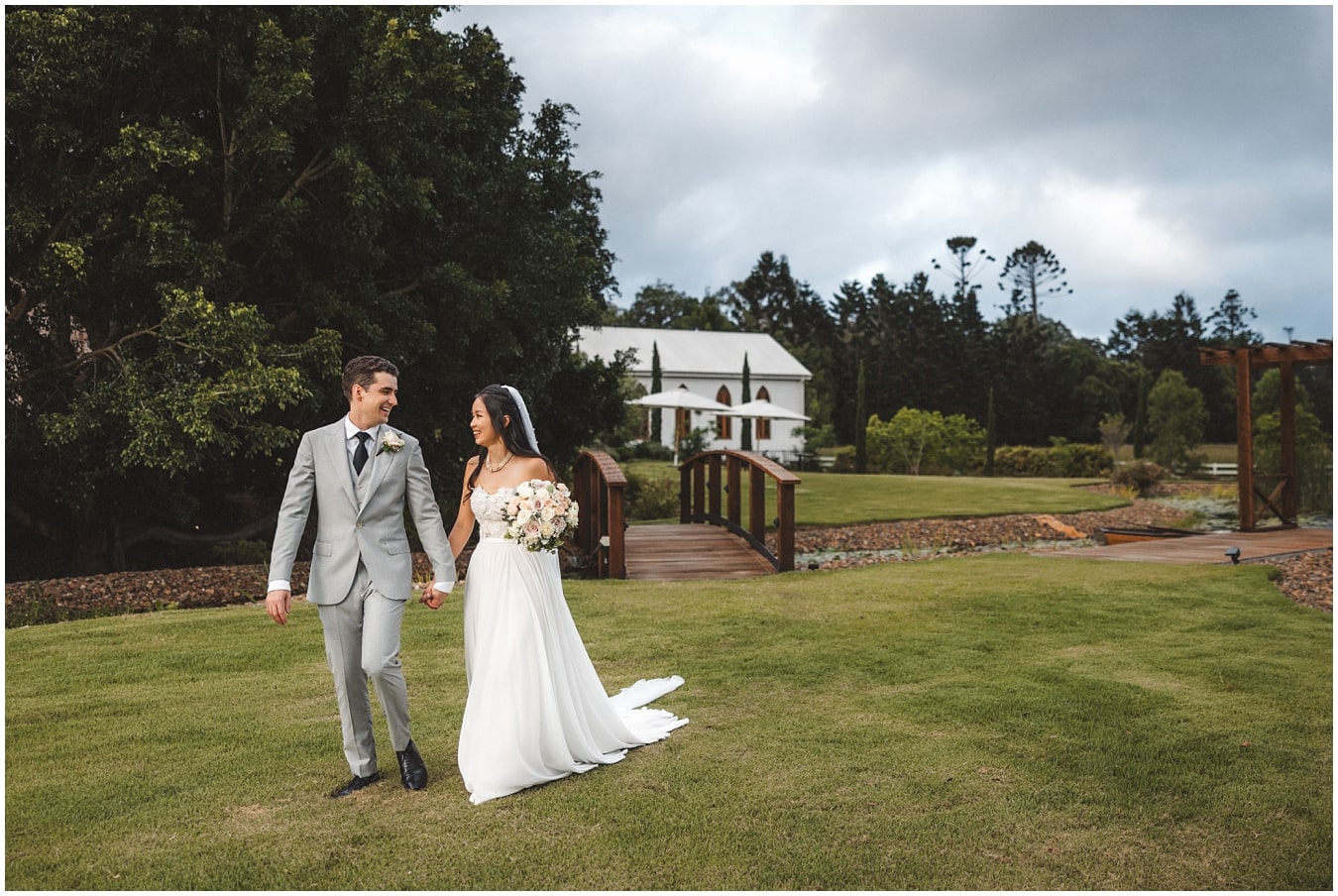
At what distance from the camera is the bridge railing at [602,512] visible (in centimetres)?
1058

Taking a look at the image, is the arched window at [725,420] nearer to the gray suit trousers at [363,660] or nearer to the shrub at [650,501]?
the shrub at [650,501]

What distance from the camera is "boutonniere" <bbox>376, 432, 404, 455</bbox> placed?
163 inches

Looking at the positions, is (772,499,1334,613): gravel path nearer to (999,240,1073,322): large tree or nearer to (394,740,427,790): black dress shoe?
(394,740,427,790): black dress shoe

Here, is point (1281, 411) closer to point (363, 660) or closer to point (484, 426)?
point (484, 426)

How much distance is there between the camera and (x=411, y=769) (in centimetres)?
425

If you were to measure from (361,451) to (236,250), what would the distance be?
400 inches

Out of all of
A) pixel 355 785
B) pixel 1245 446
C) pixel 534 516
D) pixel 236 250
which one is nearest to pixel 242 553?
pixel 236 250

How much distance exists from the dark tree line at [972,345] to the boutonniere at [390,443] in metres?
34.0

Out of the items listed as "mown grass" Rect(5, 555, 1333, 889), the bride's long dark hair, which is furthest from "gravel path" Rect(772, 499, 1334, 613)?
the bride's long dark hair

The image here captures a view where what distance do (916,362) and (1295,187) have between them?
24916mm

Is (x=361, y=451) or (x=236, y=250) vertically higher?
(x=236, y=250)

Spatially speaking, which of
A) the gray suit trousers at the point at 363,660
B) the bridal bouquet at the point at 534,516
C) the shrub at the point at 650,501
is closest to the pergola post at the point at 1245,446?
the shrub at the point at 650,501

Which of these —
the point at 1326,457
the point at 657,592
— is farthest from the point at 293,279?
the point at 1326,457

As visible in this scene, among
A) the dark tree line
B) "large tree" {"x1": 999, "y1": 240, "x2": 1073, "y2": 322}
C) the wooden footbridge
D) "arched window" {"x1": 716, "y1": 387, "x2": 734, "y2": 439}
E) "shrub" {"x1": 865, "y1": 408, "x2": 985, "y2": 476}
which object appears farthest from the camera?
"large tree" {"x1": 999, "y1": 240, "x2": 1073, "y2": 322}
